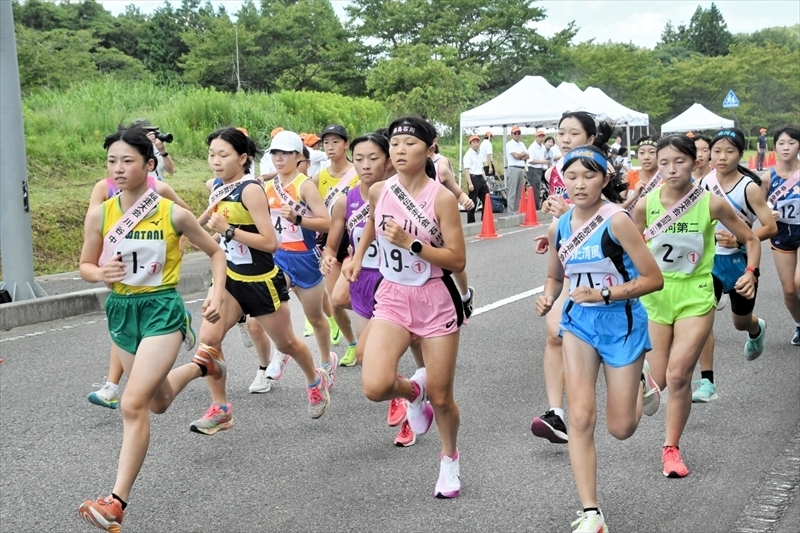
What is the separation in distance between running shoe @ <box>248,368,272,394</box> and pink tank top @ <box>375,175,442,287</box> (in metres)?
2.69

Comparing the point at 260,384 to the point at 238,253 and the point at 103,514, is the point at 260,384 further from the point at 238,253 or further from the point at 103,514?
the point at 103,514

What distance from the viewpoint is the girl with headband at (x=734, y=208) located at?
696 cm

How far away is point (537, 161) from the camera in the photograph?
2327 cm

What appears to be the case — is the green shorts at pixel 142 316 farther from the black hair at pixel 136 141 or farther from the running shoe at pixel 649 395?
Result: the running shoe at pixel 649 395

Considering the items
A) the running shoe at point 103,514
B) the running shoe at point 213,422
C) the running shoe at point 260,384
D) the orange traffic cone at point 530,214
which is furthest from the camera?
the orange traffic cone at point 530,214

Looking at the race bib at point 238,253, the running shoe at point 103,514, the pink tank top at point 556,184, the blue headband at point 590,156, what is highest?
the blue headband at point 590,156

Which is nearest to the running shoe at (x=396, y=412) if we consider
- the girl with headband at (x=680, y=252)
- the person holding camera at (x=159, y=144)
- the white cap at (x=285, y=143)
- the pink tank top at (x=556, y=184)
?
the girl with headband at (x=680, y=252)

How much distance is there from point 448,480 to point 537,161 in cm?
1873

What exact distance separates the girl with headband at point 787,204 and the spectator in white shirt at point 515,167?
13967mm

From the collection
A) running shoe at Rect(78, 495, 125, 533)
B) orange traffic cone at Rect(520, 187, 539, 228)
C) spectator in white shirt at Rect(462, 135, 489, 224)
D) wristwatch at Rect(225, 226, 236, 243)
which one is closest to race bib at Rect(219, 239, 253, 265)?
wristwatch at Rect(225, 226, 236, 243)

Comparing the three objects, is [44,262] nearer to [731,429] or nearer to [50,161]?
[50,161]

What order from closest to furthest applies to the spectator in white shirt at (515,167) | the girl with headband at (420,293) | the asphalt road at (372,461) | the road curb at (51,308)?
the asphalt road at (372,461) < the girl with headband at (420,293) < the road curb at (51,308) < the spectator in white shirt at (515,167)

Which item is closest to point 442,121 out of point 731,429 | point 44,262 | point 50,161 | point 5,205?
point 50,161

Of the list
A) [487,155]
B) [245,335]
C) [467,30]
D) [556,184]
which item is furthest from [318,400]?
[467,30]
